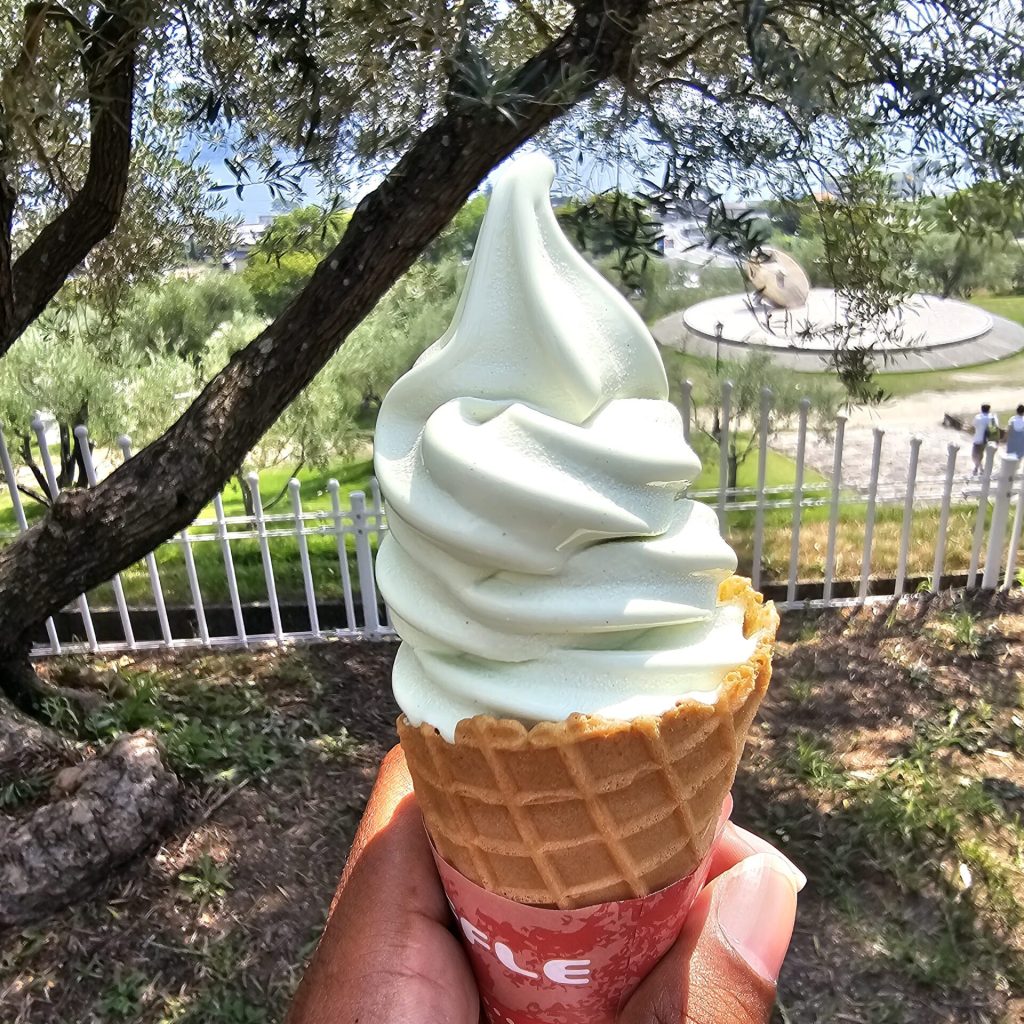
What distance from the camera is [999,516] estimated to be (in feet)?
19.1

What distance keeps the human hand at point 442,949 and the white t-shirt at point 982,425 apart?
6127 mm

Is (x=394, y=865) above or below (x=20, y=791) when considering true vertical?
above

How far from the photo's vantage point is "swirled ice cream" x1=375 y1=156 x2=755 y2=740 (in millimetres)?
1701

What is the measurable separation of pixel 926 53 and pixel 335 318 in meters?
2.41

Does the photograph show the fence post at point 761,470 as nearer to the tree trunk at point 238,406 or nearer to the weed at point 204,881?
the tree trunk at point 238,406

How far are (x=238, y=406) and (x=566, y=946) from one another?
279cm

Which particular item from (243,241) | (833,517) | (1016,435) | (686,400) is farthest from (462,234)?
(1016,435)

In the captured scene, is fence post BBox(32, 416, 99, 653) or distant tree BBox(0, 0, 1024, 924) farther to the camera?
fence post BBox(32, 416, 99, 653)

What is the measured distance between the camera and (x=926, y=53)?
2951 millimetres

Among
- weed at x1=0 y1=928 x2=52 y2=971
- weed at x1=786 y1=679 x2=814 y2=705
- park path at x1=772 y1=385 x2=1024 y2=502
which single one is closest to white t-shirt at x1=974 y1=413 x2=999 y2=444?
park path at x1=772 y1=385 x2=1024 y2=502

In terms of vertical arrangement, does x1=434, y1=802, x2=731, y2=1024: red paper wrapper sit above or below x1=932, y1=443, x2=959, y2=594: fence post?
above

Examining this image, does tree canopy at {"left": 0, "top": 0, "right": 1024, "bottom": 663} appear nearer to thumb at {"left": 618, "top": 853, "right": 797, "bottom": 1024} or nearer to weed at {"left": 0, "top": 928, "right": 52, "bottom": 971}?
weed at {"left": 0, "top": 928, "right": 52, "bottom": 971}

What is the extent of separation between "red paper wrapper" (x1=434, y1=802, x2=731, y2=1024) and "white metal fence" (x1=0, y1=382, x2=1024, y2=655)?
3.48 meters

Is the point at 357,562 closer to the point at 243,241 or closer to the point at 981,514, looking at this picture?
the point at 243,241
